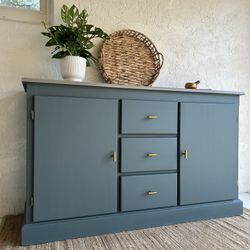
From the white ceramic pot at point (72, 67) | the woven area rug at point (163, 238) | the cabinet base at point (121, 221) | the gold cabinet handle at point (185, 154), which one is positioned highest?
the white ceramic pot at point (72, 67)

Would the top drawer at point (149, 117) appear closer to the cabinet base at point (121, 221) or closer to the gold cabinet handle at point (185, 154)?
the gold cabinet handle at point (185, 154)

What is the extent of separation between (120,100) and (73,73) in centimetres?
34

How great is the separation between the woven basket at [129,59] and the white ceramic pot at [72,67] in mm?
282

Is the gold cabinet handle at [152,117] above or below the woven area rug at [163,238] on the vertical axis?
above

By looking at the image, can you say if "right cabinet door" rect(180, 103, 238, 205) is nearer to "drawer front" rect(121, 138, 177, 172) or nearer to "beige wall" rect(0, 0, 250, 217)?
"drawer front" rect(121, 138, 177, 172)

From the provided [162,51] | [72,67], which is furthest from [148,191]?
[162,51]

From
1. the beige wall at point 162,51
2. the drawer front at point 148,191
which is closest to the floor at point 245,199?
the beige wall at point 162,51

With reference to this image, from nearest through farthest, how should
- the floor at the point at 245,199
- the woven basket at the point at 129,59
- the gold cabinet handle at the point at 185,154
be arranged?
the gold cabinet handle at the point at 185,154
the woven basket at the point at 129,59
the floor at the point at 245,199

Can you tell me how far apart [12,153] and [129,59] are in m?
1.07

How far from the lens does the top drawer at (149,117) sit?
5.05ft

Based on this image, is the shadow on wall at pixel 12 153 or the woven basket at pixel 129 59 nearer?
the shadow on wall at pixel 12 153

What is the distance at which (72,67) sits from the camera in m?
1.58

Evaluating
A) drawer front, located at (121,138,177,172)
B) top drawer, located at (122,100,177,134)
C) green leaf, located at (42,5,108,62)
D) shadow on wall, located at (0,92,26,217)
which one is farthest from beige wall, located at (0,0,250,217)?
drawer front, located at (121,138,177,172)

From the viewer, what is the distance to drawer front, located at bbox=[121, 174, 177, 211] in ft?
5.06
